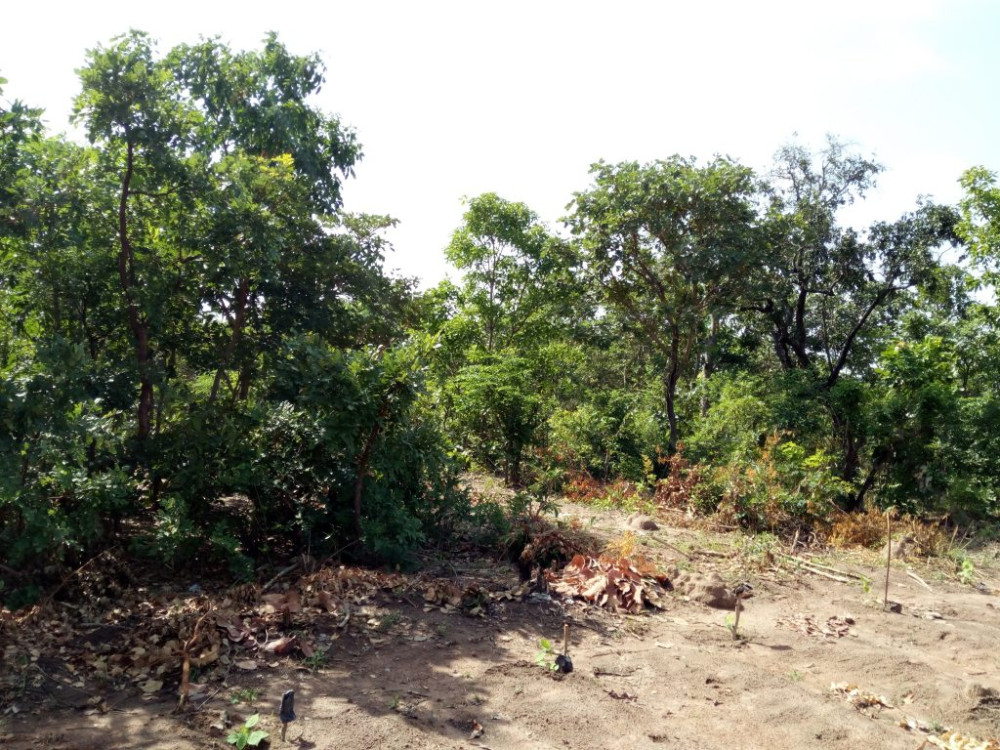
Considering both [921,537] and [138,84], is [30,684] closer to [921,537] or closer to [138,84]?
[138,84]

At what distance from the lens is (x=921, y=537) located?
877 cm

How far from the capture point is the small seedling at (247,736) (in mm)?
3707

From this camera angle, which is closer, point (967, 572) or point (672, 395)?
point (967, 572)

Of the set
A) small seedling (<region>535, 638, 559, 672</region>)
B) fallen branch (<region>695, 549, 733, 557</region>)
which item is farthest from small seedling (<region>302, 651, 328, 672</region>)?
fallen branch (<region>695, 549, 733, 557</region>)

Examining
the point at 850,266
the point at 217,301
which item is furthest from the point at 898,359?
the point at 217,301

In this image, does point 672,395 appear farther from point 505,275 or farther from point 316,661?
point 316,661

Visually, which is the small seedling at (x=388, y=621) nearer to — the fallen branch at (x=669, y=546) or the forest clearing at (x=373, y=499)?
the forest clearing at (x=373, y=499)

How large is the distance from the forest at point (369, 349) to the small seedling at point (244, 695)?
1.50 meters

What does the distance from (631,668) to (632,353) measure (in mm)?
15267

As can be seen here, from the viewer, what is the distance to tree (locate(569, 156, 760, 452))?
11430 mm

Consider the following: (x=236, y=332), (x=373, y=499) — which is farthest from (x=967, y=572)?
(x=236, y=332)

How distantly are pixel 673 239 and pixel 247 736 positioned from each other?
377 inches

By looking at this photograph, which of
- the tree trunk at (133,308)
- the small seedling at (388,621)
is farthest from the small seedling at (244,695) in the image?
the tree trunk at (133,308)

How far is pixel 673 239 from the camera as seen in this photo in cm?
1173
